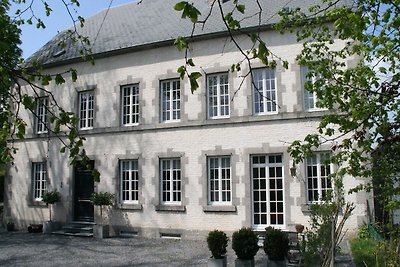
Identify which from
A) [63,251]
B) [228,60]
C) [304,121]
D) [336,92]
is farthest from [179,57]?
[336,92]

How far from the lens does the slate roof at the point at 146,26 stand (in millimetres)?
15523

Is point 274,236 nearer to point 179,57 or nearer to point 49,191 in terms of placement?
point 179,57

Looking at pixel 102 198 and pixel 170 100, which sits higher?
pixel 170 100

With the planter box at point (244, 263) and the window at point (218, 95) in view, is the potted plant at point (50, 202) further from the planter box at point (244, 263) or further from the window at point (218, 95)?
the planter box at point (244, 263)

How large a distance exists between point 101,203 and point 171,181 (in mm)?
2829

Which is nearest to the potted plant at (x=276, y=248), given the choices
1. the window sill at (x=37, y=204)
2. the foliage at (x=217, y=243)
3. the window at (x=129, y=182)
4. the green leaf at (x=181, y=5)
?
the foliage at (x=217, y=243)

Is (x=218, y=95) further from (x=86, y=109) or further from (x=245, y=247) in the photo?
(x=245, y=247)

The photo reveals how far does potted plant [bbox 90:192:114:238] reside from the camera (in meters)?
15.9

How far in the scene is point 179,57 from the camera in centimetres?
1599

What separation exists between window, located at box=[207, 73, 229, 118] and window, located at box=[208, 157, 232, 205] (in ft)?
5.41

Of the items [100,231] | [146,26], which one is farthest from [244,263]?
[146,26]

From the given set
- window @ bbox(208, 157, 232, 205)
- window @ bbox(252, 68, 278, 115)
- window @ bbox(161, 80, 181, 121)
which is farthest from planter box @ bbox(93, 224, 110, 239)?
window @ bbox(252, 68, 278, 115)

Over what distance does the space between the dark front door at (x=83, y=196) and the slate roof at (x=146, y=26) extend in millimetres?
5029

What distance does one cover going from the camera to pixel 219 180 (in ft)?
48.9
